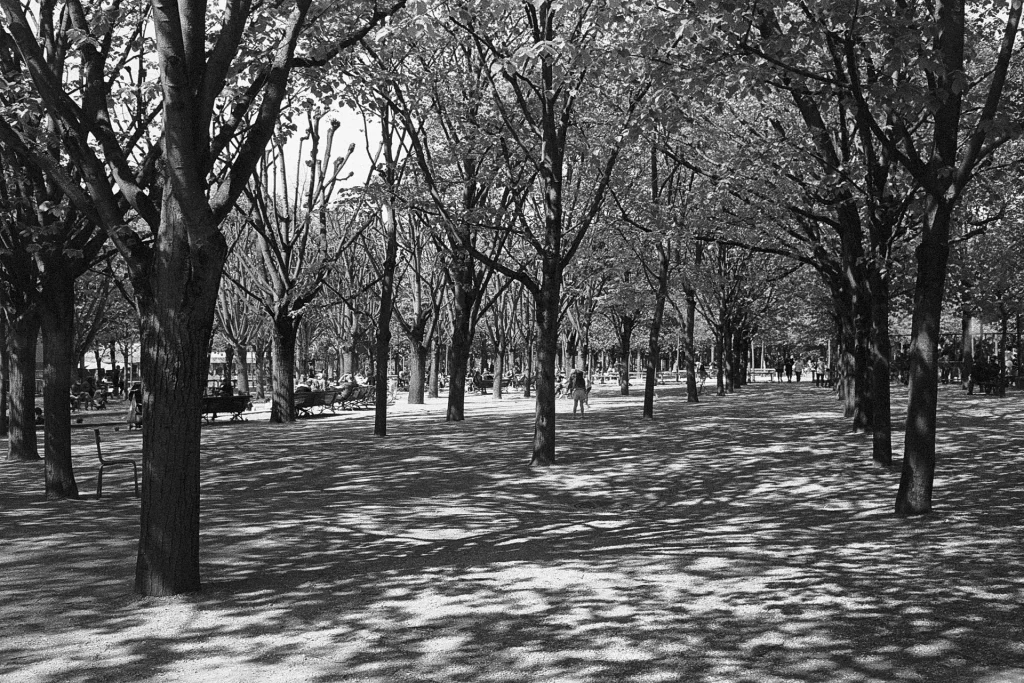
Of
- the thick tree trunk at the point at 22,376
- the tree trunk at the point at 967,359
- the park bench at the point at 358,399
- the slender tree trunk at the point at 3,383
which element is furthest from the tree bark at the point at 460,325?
the tree trunk at the point at 967,359

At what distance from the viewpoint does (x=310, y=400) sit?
29625mm

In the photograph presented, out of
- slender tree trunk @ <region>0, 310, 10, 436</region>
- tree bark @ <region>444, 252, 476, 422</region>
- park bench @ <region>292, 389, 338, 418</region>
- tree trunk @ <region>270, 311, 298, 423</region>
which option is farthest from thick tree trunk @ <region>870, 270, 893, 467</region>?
slender tree trunk @ <region>0, 310, 10, 436</region>

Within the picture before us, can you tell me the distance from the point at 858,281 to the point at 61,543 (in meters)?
13.8

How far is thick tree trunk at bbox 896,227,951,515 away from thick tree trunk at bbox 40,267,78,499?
9702 mm

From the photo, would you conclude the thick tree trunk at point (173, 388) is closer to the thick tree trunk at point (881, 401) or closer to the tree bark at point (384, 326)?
the thick tree trunk at point (881, 401)

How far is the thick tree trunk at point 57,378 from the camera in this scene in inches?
453

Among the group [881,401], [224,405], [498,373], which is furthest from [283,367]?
[498,373]

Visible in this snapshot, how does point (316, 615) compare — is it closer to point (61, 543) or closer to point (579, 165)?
point (61, 543)

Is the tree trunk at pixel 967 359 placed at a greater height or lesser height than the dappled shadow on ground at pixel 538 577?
greater

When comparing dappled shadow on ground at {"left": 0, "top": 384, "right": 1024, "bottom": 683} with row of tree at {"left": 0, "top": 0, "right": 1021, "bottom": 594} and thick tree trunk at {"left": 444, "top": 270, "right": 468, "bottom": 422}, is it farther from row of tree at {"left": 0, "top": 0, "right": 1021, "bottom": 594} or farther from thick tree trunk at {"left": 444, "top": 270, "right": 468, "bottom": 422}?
thick tree trunk at {"left": 444, "top": 270, "right": 468, "bottom": 422}

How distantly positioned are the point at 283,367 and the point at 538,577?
2007 cm

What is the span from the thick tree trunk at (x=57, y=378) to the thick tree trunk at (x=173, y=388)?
5.33m

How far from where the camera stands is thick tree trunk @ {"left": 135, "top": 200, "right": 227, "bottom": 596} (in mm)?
6770

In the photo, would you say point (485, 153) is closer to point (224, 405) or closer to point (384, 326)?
point (384, 326)
